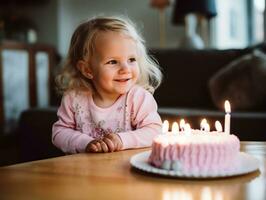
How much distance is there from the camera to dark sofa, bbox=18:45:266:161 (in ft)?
9.66

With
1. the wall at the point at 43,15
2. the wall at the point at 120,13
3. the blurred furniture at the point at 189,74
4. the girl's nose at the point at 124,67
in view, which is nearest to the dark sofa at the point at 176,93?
the blurred furniture at the point at 189,74

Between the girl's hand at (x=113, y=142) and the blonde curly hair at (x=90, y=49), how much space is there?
347mm

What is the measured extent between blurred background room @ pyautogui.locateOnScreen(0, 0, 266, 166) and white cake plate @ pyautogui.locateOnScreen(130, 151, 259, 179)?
1478mm

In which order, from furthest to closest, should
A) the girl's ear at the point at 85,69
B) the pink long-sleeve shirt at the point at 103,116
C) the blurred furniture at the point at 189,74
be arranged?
the blurred furniture at the point at 189,74
the girl's ear at the point at 85,69
the pink long-sleeve shirt at the point at 103,116

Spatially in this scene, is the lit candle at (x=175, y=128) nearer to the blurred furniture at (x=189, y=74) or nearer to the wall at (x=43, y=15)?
the blurred furniture at (x=189, y=74)

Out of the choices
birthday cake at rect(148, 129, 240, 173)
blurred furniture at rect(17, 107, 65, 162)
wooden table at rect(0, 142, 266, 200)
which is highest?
birthday cake at rect(148, 129, 240, 173)

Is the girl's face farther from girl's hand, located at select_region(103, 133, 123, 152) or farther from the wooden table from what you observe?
the wooden table

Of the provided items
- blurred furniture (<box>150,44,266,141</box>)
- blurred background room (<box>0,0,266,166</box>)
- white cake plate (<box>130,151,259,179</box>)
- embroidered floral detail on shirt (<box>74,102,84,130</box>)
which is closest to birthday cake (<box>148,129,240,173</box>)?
white cake plate (<box>130,151,259,179</box>)

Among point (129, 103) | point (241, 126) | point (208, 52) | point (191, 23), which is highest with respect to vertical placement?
point (191, 23)

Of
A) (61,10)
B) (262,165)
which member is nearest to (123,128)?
(262,165)

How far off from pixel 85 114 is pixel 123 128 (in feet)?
0.40

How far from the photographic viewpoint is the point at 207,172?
0.88 m

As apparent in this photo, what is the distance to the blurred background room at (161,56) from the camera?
2.84 m

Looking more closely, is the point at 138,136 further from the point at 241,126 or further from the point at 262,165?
the point at 241,126
